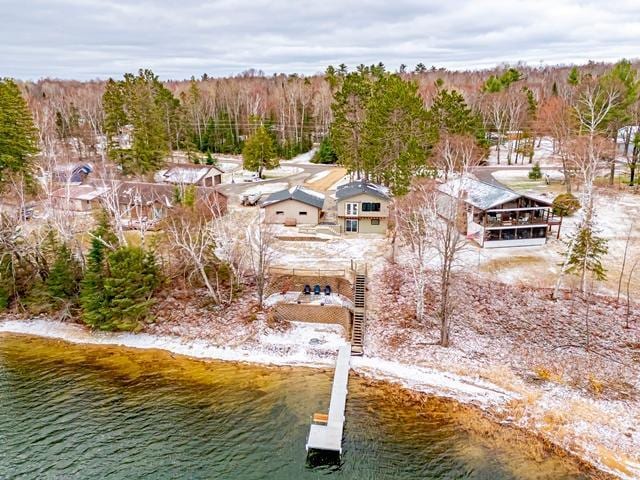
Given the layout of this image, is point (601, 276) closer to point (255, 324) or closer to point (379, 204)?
point (379, 204)

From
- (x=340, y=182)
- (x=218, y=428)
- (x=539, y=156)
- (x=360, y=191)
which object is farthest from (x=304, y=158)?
(x=218, y=428)

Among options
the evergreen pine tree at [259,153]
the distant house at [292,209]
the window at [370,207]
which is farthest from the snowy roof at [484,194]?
the evergreen pine tree at [259,153]

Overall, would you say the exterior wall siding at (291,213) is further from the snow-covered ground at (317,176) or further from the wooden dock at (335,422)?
the wooden dock at (335,422)

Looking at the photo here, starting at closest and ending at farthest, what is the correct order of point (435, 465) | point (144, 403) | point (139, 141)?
point (435, 465) < point (144, 403) < point (139, 141)

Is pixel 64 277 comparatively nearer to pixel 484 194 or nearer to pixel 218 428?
pixel 218 428

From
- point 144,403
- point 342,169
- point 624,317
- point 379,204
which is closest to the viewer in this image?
point 144,403

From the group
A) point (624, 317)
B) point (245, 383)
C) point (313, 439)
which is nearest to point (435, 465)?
point (313, 439)

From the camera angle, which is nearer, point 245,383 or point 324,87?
point 245,383
